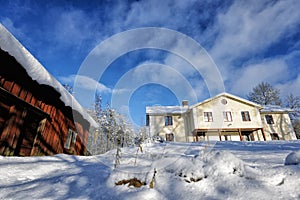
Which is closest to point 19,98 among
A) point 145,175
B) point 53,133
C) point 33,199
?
point 53,133

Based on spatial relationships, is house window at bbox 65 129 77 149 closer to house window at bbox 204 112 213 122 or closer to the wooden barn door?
the wooden barn door

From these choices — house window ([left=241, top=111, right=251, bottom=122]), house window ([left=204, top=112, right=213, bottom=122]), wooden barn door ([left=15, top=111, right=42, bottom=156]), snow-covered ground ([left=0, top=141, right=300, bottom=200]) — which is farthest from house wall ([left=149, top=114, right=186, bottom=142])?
snow-covered ground ([left=0, top=141, right=300, bottom=200])

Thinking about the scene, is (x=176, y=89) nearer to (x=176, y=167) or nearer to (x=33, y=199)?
(x=176, y=167)

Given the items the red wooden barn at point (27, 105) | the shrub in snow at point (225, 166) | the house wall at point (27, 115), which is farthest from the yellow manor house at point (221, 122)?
the shrub in snow at point (225, 166)

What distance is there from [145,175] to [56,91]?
530 cm

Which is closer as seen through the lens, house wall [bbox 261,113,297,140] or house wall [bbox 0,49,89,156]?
house wall [bbox 0,49,89,156]

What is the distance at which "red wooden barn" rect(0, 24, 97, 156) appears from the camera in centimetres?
432

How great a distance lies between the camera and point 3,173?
101 inches

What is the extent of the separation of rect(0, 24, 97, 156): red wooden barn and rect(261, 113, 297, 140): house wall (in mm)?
20739

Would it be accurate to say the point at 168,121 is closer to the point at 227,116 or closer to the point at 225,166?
the point at 227,116

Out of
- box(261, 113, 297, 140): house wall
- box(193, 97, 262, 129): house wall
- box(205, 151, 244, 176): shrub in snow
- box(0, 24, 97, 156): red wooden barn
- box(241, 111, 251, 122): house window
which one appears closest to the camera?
box(205, 151, 244, 176): shrub in snow

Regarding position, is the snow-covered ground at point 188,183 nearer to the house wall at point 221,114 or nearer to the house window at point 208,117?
the house wall at point 221,114

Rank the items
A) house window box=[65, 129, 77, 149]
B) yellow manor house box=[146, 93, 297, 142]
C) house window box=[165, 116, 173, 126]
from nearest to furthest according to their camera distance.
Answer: house window box=[65, 129, 77, 149] → yellow manor house box=[146, 93, 297, 142] → house window box=[165, 116, 173, 126]

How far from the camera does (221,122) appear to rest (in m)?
17.3
